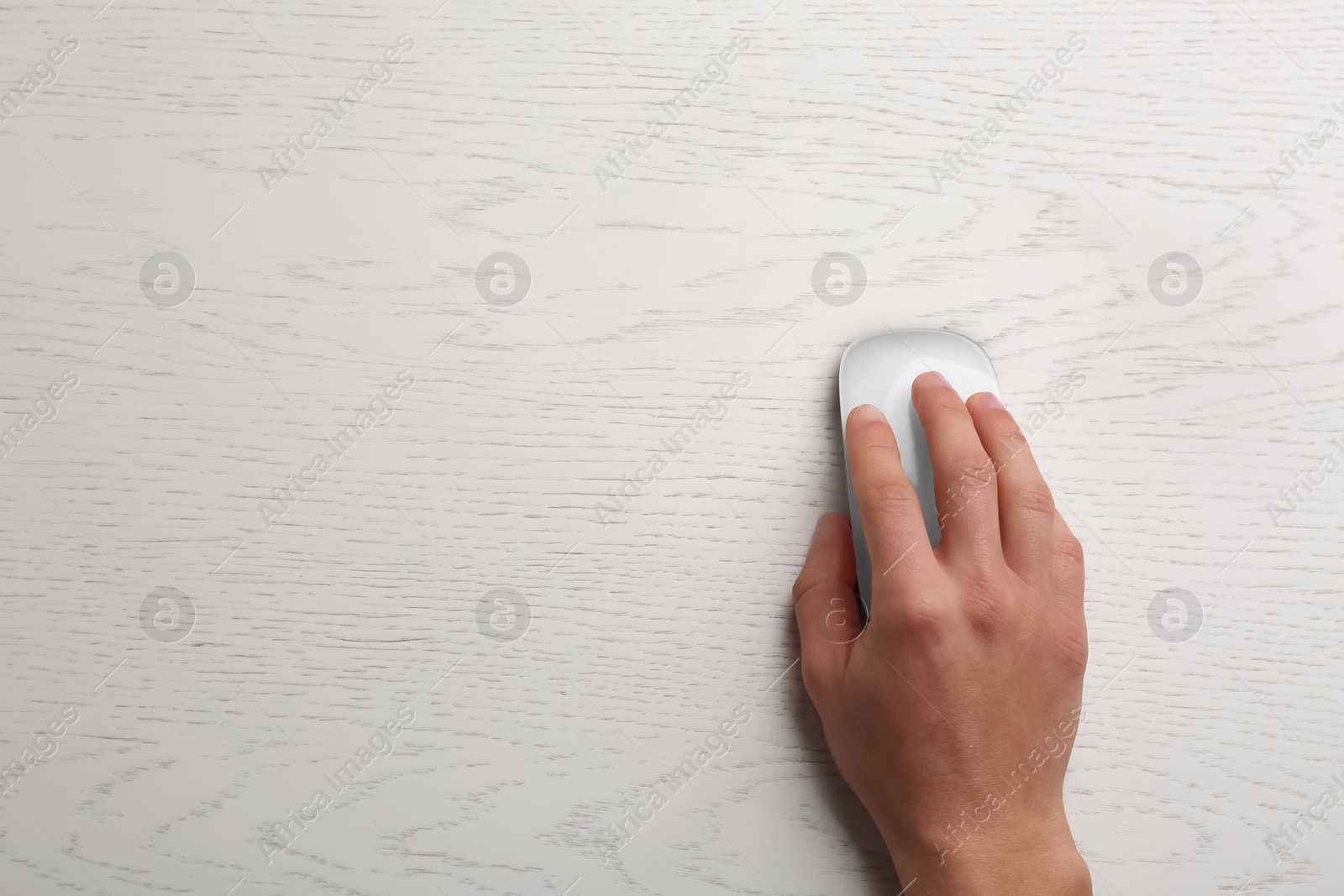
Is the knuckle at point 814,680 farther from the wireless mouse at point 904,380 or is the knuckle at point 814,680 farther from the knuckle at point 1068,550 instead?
the knuckle at point 1068,550

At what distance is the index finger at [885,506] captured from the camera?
497mm

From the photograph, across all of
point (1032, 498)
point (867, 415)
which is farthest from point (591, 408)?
point (1032, 498)

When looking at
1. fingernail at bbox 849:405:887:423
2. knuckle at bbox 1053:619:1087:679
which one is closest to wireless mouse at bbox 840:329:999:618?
fingernail at bbox 849:405:887:423

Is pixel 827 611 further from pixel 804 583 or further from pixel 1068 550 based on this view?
pixel 1068 550

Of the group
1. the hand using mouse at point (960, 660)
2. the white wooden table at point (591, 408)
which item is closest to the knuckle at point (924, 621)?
the hand using mouse at point (960, 660)

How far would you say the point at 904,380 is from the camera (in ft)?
1.82

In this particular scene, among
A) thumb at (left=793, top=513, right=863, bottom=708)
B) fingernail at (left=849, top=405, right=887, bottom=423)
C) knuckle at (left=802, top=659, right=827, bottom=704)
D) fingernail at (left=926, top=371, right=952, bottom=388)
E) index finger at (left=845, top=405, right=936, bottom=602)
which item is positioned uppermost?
fingernail at (left=926, top=371, right=952, bottom=388)

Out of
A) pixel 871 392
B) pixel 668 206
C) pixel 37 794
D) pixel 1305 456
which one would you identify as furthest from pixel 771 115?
pixel 37 794

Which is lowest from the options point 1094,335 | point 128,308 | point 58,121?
point 1094,335

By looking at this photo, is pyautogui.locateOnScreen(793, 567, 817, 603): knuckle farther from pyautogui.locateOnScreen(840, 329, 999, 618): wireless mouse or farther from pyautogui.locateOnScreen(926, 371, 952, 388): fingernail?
pyautogui.locateOnScreen(926, 371, 952, 388): fingernail

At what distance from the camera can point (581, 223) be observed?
1.92ft

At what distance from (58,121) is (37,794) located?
18.1 inches

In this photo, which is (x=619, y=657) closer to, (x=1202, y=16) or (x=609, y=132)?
(x=609, y=132)

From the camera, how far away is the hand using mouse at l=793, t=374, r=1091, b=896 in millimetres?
492
